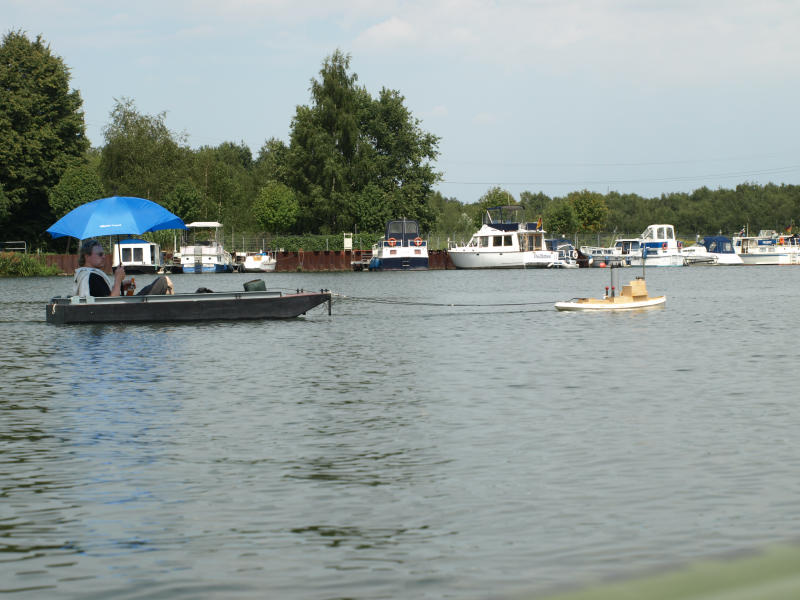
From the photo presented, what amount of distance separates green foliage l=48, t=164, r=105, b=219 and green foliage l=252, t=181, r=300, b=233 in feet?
66.2

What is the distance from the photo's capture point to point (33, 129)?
3561 inches

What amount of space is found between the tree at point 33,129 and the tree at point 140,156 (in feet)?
30.4

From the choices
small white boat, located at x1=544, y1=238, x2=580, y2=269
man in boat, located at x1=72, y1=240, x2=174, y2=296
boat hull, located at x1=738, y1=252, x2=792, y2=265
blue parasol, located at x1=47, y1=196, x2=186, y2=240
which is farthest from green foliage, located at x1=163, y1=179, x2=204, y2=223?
man in boat, located at x1=72, y1=240, x2=174, y2=296

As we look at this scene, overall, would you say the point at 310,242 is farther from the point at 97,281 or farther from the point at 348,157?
the point at 97,281

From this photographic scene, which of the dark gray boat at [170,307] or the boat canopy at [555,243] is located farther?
the boat canopy at [555,243]

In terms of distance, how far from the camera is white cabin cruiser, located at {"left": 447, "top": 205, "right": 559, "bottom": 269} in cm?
9769

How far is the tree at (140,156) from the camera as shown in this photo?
348 feet

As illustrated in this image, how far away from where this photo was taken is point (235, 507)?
8992 millimetres

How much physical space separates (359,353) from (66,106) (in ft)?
256

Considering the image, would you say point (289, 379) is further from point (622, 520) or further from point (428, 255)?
point (428, 255)

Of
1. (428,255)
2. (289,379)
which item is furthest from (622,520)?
(428,255)

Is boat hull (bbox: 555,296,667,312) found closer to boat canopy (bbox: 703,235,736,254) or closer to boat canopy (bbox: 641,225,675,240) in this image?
boat canopy (bbox: 641,225,675,240)

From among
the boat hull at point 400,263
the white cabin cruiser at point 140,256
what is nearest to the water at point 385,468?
the white cabin cruiser at point 140,256

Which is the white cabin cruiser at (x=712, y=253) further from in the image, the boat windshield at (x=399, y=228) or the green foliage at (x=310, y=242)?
the green foliage at (x=310, y=242)
